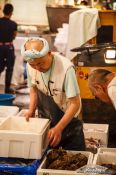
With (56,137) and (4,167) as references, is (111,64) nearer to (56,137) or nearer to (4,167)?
(56,137)

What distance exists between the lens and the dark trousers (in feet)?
29.2

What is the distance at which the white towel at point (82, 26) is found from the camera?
614 cm

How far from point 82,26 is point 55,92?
11.1ft

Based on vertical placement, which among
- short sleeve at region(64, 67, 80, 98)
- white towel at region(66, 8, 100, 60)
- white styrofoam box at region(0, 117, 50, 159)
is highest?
white towel at region(66, 8, 100, 60)

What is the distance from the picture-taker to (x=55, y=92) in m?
3.29

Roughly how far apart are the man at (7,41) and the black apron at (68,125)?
5345 mm

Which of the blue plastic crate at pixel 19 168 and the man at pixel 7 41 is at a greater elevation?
the man at pixel 7 41

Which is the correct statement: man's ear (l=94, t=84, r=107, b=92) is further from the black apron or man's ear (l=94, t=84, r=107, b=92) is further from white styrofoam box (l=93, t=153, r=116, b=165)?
the black apron

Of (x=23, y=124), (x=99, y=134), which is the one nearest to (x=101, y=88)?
(x=23, y=124)

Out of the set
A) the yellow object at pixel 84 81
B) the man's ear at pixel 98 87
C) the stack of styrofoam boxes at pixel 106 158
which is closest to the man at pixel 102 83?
the man's ear at pixel 98 87

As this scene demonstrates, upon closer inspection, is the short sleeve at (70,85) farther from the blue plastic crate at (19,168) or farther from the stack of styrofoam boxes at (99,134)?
the stack of styrofoam boxes at (99,134)

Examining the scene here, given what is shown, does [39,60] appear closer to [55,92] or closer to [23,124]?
[55,92]

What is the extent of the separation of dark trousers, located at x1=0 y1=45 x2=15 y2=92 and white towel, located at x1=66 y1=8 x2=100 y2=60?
8.31 ft

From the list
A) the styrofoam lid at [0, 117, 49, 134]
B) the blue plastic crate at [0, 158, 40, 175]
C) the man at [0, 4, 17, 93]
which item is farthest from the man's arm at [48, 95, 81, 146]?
the man at [0, 4, 17, 93]
